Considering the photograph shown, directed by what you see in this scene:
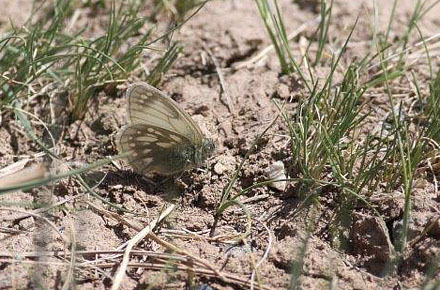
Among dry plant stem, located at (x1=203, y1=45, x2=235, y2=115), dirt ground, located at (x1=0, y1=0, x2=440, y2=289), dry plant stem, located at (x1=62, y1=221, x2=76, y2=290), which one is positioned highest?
dry plant stem, located at (x1=203, y1=45, x2=235, y2=115)

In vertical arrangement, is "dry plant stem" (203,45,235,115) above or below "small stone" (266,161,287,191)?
above

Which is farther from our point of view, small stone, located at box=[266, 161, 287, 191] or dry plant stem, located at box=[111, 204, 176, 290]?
small stone, located at box=[266, 161, 287, 191]

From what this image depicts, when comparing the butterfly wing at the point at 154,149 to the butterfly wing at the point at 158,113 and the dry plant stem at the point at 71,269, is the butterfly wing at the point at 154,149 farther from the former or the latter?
the dry plant stem at the point at 71,269

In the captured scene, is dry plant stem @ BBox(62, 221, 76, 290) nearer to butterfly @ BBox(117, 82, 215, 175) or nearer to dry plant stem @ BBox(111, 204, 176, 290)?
dry plant stem @ BBox(111, 204, 176, 290)

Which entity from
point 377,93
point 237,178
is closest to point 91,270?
point 237,178

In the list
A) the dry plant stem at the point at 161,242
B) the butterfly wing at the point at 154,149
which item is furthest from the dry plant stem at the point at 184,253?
the butterfly wing at the point at 154,149

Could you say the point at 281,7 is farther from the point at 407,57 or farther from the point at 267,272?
the point at 267,272

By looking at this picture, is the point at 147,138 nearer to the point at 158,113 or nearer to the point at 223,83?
the point at 158,113

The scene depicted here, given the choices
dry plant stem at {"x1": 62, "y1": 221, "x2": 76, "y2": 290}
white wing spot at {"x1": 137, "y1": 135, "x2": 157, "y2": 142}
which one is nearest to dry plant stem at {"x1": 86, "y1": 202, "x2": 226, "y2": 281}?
dry plant stem at {"x1": 62, "y1": 221, "x2": 76, "y2": 290}
